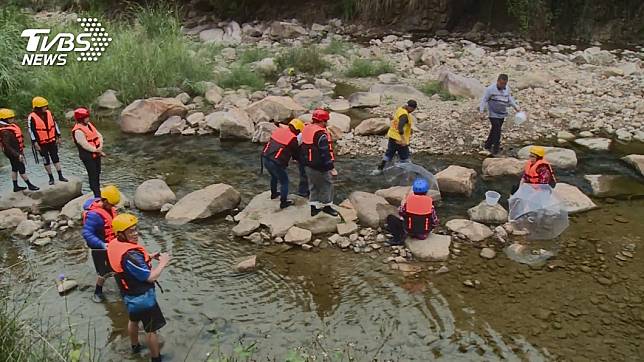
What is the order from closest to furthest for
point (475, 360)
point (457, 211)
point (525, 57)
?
point (475, 360), point (457, 211), point (525, 57)

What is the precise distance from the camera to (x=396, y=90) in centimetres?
1427

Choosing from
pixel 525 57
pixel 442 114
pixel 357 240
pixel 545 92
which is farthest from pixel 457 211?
pixel 525 57

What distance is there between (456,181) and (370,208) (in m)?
1.69

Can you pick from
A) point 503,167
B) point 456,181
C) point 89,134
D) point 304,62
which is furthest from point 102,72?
point 503,167

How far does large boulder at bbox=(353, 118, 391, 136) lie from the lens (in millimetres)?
11984

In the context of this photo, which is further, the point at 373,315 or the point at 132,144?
the point at 132,144

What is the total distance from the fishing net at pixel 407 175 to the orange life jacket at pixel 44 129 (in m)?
5.58

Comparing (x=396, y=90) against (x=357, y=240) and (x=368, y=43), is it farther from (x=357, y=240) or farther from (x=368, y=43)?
(x=357, y=240)

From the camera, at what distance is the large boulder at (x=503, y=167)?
1020cm

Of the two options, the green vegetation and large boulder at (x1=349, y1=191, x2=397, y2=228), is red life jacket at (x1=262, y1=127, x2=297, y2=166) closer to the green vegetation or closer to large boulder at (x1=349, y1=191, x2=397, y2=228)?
large boulder at (x1=349, y1=191, x2=397, y2=228)

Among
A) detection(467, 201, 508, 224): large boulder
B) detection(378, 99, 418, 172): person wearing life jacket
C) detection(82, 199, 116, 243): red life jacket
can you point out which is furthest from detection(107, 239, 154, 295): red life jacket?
detection(378, 99, 418, 172): person wearing life jacket

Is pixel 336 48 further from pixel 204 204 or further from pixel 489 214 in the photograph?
pixel 489 214

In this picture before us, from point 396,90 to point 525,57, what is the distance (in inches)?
200

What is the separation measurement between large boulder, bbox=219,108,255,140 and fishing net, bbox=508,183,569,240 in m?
5.89
